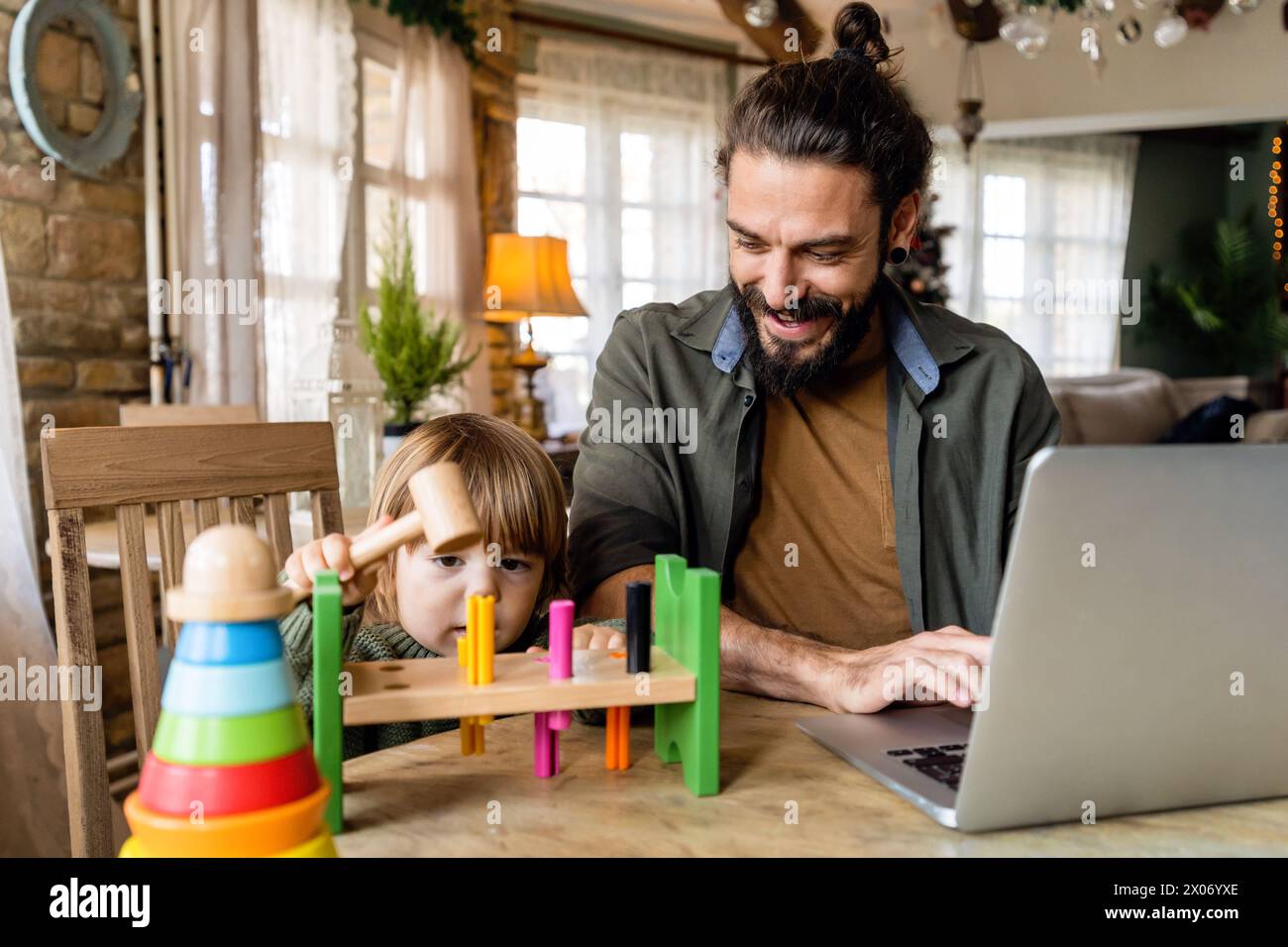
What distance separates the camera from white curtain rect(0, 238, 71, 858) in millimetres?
2199

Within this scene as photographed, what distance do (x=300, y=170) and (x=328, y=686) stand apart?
326cm

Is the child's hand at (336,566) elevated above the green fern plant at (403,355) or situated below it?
below

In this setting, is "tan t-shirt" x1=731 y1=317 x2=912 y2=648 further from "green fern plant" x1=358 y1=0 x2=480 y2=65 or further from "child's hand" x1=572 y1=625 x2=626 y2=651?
"green fern plant" x1=358 y1=0 x2=480 y2=65

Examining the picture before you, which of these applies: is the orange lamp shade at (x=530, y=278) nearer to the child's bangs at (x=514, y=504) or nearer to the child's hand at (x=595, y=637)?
the child's bangs at (x=514, y=504)

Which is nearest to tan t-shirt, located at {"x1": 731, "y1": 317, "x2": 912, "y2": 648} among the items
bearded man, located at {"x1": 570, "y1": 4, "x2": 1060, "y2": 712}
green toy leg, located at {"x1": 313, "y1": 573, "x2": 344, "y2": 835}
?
bearded man, located at {"x1": 570, "y1": 4, "x2": 1060, "y2": 712}

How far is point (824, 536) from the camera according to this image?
5.06 ft

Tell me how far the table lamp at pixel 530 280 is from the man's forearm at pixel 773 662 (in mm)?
3035

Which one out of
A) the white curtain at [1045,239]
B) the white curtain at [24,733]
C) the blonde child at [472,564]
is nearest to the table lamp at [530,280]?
the white curtain at [24,733]

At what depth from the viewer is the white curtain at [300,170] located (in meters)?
3.42

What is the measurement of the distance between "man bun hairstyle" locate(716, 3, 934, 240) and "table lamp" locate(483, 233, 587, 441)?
8.40 ft

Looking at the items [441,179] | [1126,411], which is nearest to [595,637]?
[441,179]

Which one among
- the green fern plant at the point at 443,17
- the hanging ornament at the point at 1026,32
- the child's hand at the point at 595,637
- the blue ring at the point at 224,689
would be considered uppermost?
the green fern plant at the point at 443,17

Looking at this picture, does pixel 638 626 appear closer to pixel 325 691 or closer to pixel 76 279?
pixel 325 691

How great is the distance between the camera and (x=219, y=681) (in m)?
0.56
